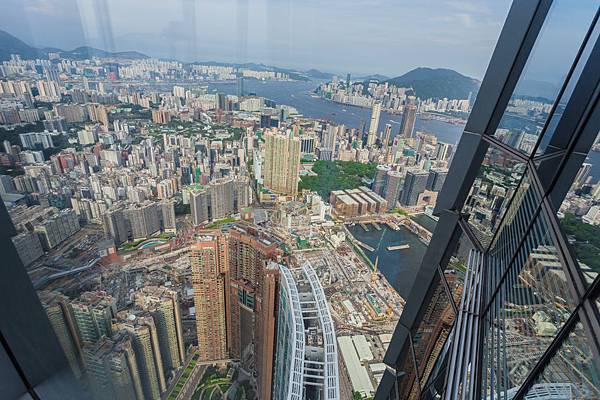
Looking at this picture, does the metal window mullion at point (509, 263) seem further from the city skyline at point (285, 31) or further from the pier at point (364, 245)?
the pier at point (364, 245)

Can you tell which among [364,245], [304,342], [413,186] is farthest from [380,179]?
[304,342]

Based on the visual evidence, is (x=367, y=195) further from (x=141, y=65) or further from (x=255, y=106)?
(x=141, y=65)

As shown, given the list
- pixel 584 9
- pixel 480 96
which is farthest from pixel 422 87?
pixel 584 9

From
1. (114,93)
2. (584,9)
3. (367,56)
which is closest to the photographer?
(584,9)

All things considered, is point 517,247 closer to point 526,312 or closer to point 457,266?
point 526,312

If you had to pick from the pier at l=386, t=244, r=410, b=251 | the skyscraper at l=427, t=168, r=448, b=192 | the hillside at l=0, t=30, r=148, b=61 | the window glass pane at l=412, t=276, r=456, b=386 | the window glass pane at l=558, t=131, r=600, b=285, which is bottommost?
the pier at l=386, t=244, r=410, b=251

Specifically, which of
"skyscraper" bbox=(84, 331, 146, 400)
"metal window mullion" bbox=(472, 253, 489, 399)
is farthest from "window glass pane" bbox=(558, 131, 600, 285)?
"skyscraper" bbox=(84, 331, 146, 400)

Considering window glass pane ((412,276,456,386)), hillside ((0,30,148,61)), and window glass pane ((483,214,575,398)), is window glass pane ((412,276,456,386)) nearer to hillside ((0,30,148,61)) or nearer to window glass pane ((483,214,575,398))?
window glass pane ((483,214,575,398))
